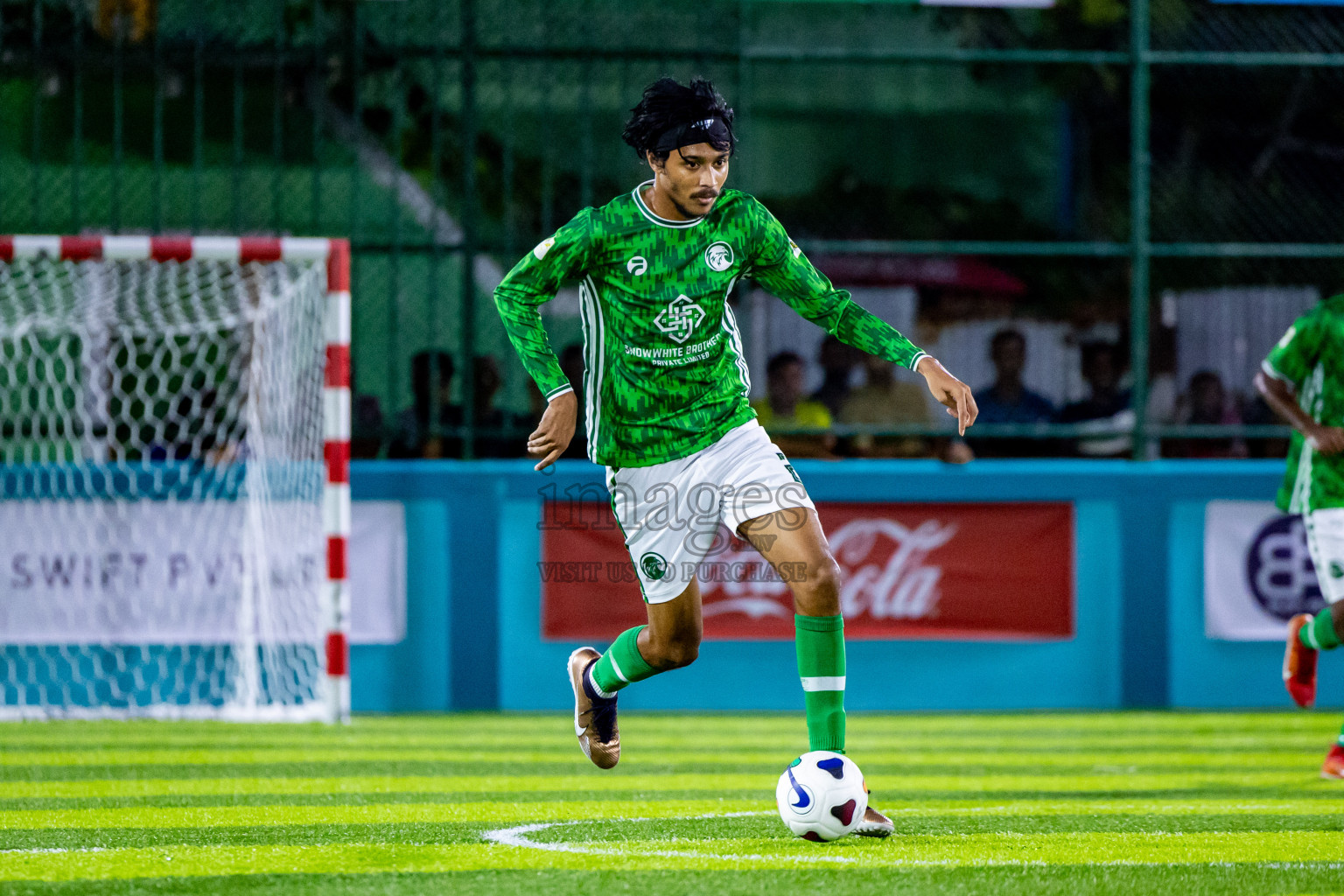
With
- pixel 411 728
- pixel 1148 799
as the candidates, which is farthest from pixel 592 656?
pixel 411 728

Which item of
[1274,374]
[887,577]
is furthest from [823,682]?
[887,577]

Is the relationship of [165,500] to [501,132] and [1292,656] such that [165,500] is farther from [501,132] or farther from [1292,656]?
[1292,656]

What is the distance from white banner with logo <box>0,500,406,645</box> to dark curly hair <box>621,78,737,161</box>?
5.10 m

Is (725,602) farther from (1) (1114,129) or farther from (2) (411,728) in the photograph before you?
(1) (1114,129)

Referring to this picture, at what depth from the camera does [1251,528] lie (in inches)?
393

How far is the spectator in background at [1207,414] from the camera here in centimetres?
1055

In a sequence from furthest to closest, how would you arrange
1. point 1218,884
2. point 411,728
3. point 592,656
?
1. point 411,728
2. point 592,656
3. point 1218,884

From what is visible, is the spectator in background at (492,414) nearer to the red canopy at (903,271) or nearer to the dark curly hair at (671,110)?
the red canopy at (903,271)

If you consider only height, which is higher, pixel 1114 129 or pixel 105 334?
pixel 1114 129

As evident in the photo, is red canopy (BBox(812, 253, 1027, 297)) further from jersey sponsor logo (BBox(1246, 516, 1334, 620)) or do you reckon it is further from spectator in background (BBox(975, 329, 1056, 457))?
jersey sponsor logo (BBox(1246, 516, 1334, 620))

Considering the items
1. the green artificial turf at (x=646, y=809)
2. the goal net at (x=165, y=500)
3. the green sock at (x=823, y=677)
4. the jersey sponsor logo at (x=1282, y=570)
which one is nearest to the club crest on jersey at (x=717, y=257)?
the green sock at (x=823, y=677)

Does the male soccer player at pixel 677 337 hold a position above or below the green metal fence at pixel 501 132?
below

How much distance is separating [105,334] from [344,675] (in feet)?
8.24

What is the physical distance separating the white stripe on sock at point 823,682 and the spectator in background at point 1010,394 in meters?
6.02
